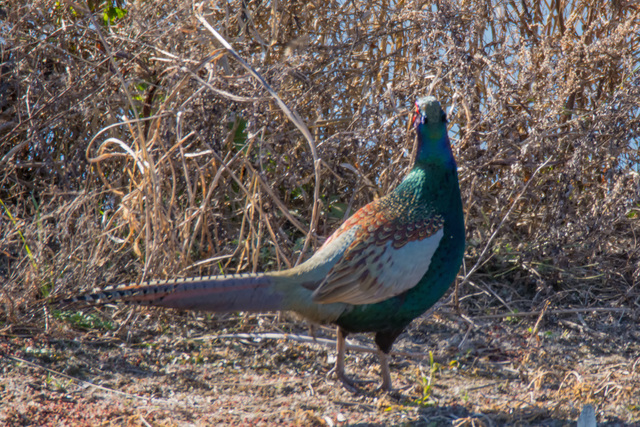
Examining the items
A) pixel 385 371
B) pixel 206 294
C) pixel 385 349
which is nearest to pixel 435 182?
pixel 385 349

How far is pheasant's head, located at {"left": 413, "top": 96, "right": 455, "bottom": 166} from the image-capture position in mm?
3109

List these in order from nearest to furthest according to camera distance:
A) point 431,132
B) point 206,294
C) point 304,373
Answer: point 206,294, point 431,132, point 304,373

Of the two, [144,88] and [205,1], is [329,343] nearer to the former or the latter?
[205,1]

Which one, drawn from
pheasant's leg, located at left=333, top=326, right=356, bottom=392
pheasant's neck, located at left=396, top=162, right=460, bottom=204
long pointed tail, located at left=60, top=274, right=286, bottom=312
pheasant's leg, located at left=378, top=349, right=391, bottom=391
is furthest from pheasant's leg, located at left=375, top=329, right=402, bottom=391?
pheasant's neck, located at left=396, top=162, right=460, bottom=204

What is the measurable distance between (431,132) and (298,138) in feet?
4.23

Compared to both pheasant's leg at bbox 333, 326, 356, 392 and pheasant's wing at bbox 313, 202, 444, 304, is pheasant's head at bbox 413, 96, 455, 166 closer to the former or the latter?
pheasant's wing at bbox 313, 202, 444, 304

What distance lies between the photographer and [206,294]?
9.64ft

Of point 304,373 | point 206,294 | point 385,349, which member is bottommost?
point 304,373

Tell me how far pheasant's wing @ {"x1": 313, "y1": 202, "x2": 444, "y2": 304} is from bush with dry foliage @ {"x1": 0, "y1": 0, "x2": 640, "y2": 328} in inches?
19.6

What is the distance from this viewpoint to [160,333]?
3.77 metres

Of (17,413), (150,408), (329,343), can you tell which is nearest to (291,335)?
(329,343)

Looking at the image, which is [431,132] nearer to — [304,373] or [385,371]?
[385,371]

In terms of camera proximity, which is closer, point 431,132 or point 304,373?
point 431,132

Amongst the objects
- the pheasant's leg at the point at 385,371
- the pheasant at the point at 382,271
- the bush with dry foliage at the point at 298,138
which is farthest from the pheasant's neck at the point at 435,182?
the pheasant's leg at the point at 385,371
